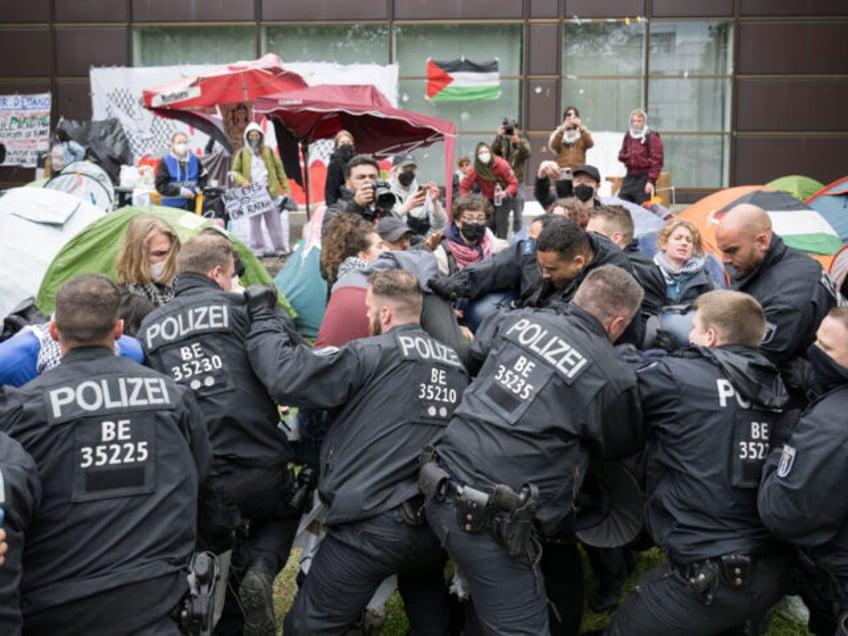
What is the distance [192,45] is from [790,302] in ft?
62.7

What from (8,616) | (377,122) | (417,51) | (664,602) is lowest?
(664,602)

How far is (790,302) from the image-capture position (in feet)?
15.3

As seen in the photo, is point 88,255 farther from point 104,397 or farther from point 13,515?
point 13,515

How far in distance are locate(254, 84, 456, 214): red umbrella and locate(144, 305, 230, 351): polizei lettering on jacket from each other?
7832 millimetres

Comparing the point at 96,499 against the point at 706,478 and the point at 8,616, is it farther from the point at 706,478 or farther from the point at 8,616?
the point at 706,478

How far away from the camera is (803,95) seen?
20.6 metres

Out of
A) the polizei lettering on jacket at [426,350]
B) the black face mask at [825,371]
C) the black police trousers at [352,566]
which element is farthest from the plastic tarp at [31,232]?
the black face mask at [825,371]

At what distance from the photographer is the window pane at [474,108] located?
21.0 m

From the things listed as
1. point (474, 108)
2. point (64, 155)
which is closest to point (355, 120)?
point (64, 155)

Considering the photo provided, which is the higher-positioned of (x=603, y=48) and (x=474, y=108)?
(x=603, y=48)

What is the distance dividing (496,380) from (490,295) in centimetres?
122

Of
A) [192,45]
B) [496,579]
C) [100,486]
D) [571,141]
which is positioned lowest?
[496,579]

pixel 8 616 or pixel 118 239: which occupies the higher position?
pixel 118 239

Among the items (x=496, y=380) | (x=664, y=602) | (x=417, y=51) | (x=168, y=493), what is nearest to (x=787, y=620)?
(x=664, y=602)
